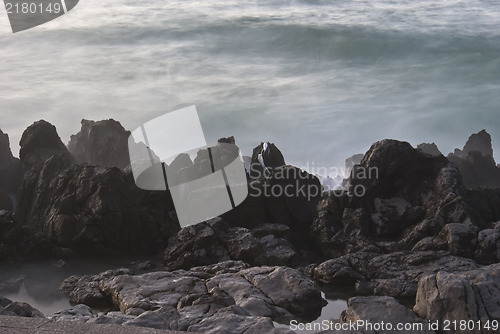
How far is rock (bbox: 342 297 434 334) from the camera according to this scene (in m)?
9.84

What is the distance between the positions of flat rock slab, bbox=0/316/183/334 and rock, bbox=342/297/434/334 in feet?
10.3

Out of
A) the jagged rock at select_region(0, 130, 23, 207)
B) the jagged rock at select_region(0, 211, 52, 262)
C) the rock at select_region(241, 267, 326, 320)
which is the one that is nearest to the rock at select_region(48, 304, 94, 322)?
the rock at select_region(241, 267, 326, 320)

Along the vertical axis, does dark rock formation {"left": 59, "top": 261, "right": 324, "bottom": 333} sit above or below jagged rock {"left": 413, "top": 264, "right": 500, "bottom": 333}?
below

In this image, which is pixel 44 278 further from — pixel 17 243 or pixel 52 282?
pixel 17 243

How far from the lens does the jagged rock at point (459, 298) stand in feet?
32.6

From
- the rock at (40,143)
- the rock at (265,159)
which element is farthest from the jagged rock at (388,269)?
the rock at (40,143)

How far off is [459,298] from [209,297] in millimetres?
3807

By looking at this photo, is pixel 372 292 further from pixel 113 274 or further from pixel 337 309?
pixel 113 274

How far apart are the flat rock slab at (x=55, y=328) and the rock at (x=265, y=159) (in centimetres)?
1009

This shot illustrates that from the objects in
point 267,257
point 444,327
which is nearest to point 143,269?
point 267,257

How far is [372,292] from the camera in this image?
13.1m

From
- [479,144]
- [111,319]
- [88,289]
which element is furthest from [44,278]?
[479,144]

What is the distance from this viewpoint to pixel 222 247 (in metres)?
14.8

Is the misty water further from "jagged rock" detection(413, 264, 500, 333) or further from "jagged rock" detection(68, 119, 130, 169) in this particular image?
"jagged rock" detection(68, 119, 130, 169)
